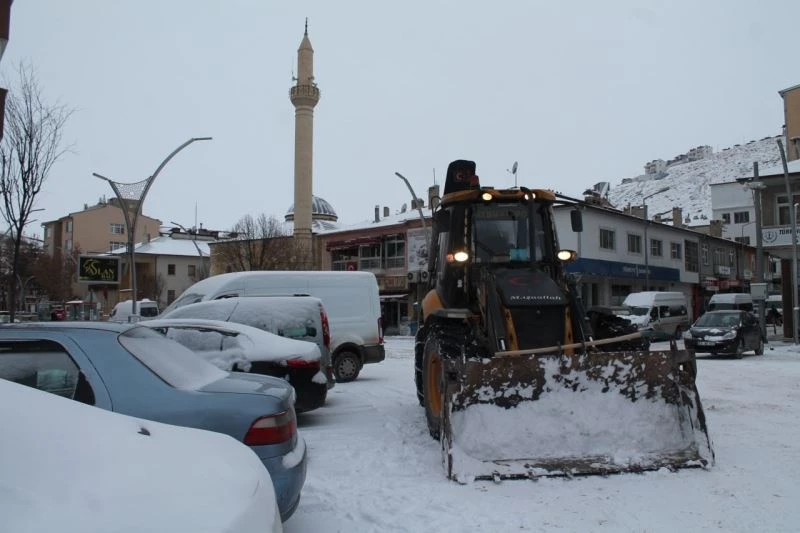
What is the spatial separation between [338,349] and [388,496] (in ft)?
27.8

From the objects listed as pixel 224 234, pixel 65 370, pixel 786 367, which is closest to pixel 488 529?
pixel 65 370

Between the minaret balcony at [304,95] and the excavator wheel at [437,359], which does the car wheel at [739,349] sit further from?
the minaret balcony at [304,95]

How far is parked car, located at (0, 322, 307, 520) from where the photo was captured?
407 cm

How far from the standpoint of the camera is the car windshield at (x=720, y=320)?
2077 centimetres

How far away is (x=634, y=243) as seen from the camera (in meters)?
42.6

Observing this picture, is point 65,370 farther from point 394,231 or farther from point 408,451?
point 394,231

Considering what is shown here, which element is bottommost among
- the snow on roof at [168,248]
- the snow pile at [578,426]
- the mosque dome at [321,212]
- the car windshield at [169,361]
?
the snow pile at [578,426]

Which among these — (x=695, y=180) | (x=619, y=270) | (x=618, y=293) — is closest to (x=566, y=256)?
(x=619, y=270)

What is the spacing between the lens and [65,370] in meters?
4.09

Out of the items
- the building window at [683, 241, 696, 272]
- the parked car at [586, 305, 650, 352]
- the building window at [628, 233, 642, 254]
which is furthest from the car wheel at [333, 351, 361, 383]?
the building window at [683, 241, 696, 272]

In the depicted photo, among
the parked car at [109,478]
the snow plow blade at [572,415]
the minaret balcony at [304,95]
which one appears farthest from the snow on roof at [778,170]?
the minaret balcony at [304,95]

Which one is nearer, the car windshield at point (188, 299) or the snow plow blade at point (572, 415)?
the snow plow blade at point (572, 415)

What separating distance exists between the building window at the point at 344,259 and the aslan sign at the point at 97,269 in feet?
85.4

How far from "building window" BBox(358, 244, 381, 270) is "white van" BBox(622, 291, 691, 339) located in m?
20.6
